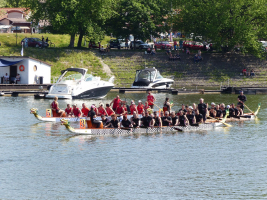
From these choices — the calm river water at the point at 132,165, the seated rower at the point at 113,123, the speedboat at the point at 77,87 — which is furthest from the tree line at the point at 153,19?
the seated rower at the point at 113,123

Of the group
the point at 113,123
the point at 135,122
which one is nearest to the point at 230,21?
the point at 135,122

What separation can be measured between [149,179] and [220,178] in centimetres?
347

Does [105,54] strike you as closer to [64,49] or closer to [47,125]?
[64,49]

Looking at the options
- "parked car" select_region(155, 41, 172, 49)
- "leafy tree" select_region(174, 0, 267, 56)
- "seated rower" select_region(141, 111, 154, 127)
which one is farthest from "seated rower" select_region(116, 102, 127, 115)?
"parked car" select_region(155, 41, 172, 49)

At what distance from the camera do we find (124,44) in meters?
87.4

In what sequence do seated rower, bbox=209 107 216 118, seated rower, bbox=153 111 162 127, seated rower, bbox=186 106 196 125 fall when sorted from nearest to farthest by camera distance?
seated rower, bbox=153 111 162 127
seated rower, bbox=186 106 196 125
seated rower, bbox=209 107 216 118

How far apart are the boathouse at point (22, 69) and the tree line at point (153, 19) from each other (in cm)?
977

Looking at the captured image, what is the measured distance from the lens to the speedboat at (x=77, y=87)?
171 feet

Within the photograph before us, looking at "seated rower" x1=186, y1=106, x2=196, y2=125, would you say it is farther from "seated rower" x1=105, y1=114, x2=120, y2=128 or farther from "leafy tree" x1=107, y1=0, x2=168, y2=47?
"leafy tree" x1=107, y1=0, x2=168, y2=47

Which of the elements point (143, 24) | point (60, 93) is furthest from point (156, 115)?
point (143, 24)

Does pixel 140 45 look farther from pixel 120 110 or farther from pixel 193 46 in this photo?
pixel 120 110

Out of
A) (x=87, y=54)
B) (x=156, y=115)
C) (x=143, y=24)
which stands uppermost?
(x=143, y=24)

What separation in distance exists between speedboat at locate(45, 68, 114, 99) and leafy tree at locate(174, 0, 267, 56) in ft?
90.9

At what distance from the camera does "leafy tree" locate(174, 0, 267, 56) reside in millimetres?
75875
